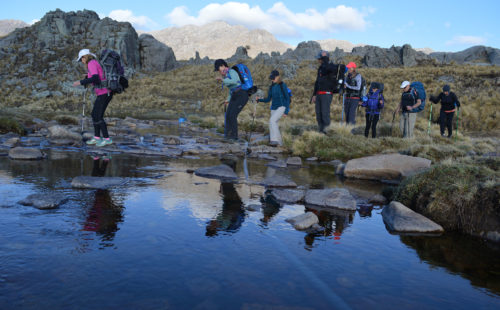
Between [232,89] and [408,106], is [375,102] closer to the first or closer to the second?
[408,106]

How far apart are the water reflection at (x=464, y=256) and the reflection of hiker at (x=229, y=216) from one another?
1.99 m

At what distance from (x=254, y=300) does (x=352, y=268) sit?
1173 millimetres

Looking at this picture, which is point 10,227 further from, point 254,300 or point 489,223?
point 489,223

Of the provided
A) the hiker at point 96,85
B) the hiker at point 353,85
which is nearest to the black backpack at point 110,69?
the hiker at point 96,85

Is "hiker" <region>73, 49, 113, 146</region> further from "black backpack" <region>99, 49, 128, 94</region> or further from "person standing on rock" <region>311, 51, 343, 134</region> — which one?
"person standing on rock" <region>311, 51, 343, 134</region>

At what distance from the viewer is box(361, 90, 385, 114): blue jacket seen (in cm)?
1302

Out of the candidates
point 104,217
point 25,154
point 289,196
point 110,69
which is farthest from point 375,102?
point 104,217

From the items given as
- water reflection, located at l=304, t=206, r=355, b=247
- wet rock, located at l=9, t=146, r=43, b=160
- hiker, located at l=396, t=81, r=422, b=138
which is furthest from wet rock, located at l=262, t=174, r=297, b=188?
hiker, located at l=396, t=81, r=422, b=138

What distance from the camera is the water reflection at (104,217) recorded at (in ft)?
12.2

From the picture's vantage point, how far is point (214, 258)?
130 inches

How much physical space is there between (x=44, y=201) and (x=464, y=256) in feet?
15.7

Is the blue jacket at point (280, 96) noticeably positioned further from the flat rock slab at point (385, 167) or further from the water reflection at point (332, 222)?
the water reflection at point (332, 222)

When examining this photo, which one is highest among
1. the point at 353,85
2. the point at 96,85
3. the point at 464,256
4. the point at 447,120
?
the point at 353,85

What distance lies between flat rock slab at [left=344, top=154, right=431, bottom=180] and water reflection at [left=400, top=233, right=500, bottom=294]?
137 inches
